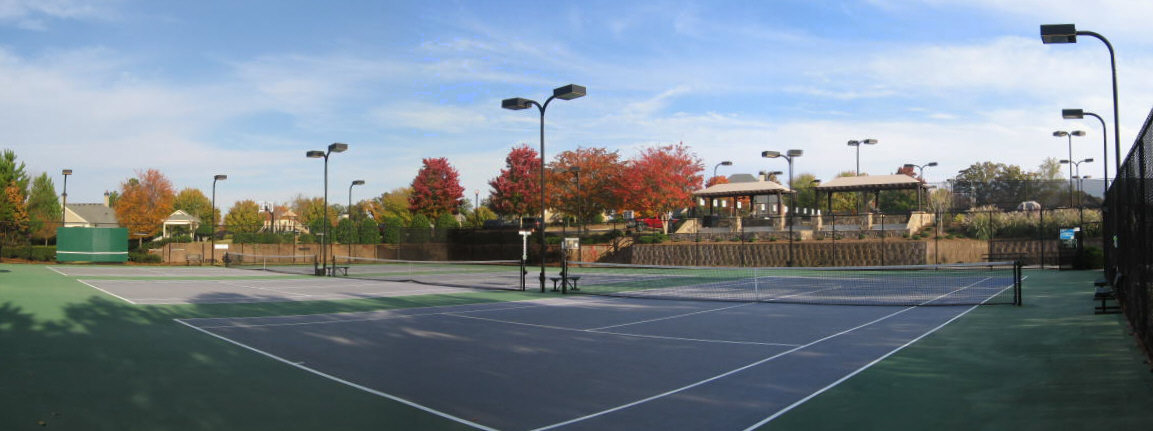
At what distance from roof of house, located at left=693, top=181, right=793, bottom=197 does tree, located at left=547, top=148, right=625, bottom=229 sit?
6.62m

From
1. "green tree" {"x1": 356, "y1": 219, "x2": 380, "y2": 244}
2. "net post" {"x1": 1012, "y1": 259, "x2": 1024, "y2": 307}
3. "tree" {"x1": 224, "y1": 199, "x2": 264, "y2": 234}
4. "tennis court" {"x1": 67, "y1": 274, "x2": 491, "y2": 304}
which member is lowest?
"tennis court" {"x1": 67, "y1": 274, "x2": 491, "y2": 304}

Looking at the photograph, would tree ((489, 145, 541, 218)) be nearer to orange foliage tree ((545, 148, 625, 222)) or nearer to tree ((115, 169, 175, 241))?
orange foliage tree ((545, 148, 625, 222))

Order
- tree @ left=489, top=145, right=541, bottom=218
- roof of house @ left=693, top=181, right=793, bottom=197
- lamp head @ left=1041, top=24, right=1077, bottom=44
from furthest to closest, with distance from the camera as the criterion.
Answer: tree @ left=489, top=145, right=541, bottom=218, roof of house @ left=693, top=181, right=793, bottom=197, lamp head @ left=1041, top=24, right=1077, bottom=44

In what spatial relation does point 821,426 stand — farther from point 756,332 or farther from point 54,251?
point 54,251

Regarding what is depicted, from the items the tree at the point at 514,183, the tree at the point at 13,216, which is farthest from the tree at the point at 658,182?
the tree at the point at 13,216

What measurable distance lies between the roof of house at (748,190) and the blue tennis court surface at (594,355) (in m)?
31.7

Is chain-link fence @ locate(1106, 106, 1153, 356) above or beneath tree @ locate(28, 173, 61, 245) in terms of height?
beneath

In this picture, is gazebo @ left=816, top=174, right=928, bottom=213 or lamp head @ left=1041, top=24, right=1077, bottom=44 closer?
lamp head @ left=1041, top=24, right=1077, bottom=44

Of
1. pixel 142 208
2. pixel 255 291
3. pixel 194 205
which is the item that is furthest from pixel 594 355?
pixel 194 205

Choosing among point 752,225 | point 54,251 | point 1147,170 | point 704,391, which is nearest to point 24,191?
point 54,251

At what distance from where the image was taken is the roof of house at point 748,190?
47.9m

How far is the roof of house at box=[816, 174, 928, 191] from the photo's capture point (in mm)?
43844

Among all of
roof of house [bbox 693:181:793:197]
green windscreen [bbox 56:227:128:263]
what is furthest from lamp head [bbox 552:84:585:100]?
green windscreen [bbox 56:227:128:263]

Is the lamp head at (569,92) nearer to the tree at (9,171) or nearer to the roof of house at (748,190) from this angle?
the roof of house at (748,190)
